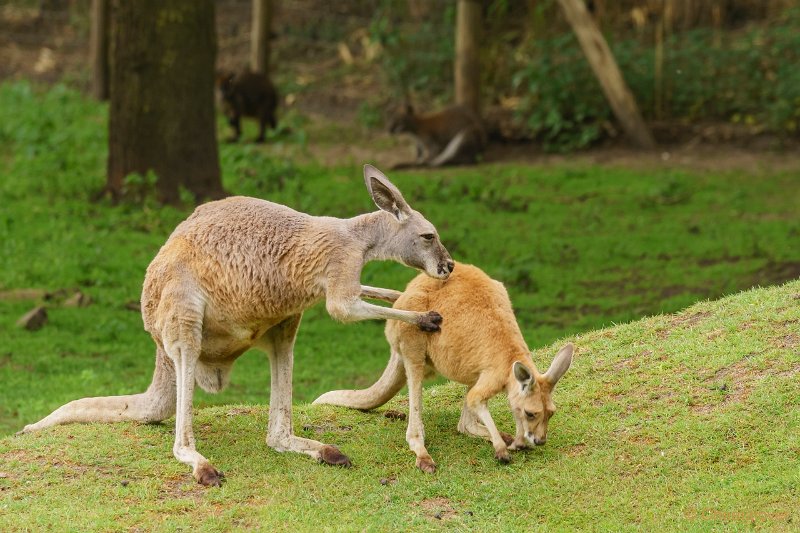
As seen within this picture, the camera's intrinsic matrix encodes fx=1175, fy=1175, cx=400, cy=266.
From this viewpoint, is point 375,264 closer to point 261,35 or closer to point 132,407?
point 132,407

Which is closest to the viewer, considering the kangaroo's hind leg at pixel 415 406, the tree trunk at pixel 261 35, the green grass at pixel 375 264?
the kangaroo's hind leg at pixel 415 406

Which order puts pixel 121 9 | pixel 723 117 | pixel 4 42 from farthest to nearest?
1. pixel 4 42
2. pixel 723 117
3. pixel 121 9

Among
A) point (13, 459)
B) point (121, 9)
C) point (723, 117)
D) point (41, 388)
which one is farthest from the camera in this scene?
point (723, 117)

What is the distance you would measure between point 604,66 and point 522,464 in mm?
9591

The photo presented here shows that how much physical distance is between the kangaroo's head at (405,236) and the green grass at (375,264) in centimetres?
269

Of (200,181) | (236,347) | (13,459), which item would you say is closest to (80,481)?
(13,459)

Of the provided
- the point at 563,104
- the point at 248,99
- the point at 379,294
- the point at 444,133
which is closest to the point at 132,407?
the point at 379,294

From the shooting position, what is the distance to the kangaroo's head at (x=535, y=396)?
549cm

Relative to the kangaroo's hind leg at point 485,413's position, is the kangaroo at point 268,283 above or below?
above

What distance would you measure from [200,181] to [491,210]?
3.20 m

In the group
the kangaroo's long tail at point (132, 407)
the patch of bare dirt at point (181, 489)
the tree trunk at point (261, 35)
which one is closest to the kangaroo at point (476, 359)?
the patch of bare dirt at point (181, 489)

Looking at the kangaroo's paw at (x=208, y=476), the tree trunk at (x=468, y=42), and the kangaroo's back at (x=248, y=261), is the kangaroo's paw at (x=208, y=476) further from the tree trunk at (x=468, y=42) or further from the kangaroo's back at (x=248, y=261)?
the tree trunk at (x=468, y=42)

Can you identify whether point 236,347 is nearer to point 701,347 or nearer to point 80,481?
point 80,481

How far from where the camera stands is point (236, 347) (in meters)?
5.87
